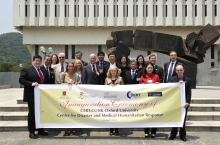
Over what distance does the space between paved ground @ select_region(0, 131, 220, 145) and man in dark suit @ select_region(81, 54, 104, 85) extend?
1.23 m

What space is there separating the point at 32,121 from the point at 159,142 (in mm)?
2709

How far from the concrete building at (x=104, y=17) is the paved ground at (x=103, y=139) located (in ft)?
90.1

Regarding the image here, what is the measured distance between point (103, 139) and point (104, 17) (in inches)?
1158

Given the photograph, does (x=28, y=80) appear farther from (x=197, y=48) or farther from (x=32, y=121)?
(x=197, y=48)

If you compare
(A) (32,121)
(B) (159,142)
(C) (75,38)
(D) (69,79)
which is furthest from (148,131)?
(C) (75,38)

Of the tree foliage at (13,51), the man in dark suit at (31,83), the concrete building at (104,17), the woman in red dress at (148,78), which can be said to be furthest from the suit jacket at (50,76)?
the tree foliage at (13,51)

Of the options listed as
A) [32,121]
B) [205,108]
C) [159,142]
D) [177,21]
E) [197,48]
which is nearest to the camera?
[159,142]

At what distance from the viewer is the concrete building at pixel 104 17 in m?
32.6

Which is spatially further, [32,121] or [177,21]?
[177,21]

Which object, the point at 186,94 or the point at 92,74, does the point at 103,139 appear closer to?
the point at 92,74

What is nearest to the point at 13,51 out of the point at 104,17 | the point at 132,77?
the point at 104,17

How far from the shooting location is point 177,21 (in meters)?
32.6

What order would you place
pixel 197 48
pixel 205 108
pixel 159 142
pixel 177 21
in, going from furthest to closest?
1. pixel 177 21
2. pixel 197 48
3. pixel 205 108
4. pixel 159 142

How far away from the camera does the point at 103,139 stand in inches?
199
